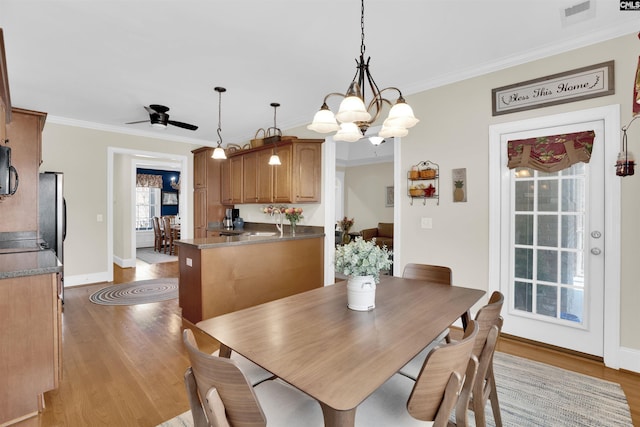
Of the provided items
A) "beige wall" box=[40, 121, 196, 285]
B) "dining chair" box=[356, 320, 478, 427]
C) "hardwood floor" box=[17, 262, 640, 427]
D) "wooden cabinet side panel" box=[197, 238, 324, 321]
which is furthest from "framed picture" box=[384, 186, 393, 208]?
"dining chair" box=[356, 320, 478, 427]

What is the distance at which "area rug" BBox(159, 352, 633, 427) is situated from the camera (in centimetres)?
185

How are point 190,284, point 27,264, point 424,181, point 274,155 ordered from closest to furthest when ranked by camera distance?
1. point 27,264
2. point 190,284
3. point 424,181
4. point 274,155

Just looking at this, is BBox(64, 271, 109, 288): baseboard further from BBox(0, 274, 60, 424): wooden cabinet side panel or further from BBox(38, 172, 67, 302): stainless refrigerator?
BBox(0, 274, 60, 424): wooden cabinet side panel

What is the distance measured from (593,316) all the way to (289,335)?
274cm

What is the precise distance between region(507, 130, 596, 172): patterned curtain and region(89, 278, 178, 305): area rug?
15.1 ft

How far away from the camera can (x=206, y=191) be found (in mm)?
5879

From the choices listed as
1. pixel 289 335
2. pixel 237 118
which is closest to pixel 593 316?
pixel 289 335

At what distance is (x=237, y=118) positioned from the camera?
4891mm

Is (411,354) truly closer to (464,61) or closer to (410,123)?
(410,123)

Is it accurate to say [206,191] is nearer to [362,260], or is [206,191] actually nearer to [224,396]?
[362,260]

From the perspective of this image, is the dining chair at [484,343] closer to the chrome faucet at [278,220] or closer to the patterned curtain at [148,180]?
the chrome faucet at [278,220]

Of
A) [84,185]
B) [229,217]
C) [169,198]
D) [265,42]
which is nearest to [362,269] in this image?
[265,42]

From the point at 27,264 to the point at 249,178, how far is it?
3.44 meters

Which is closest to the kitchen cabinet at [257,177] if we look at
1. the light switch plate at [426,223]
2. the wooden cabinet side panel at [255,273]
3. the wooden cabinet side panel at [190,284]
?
the wooden cabinet side panel at [255,273]
